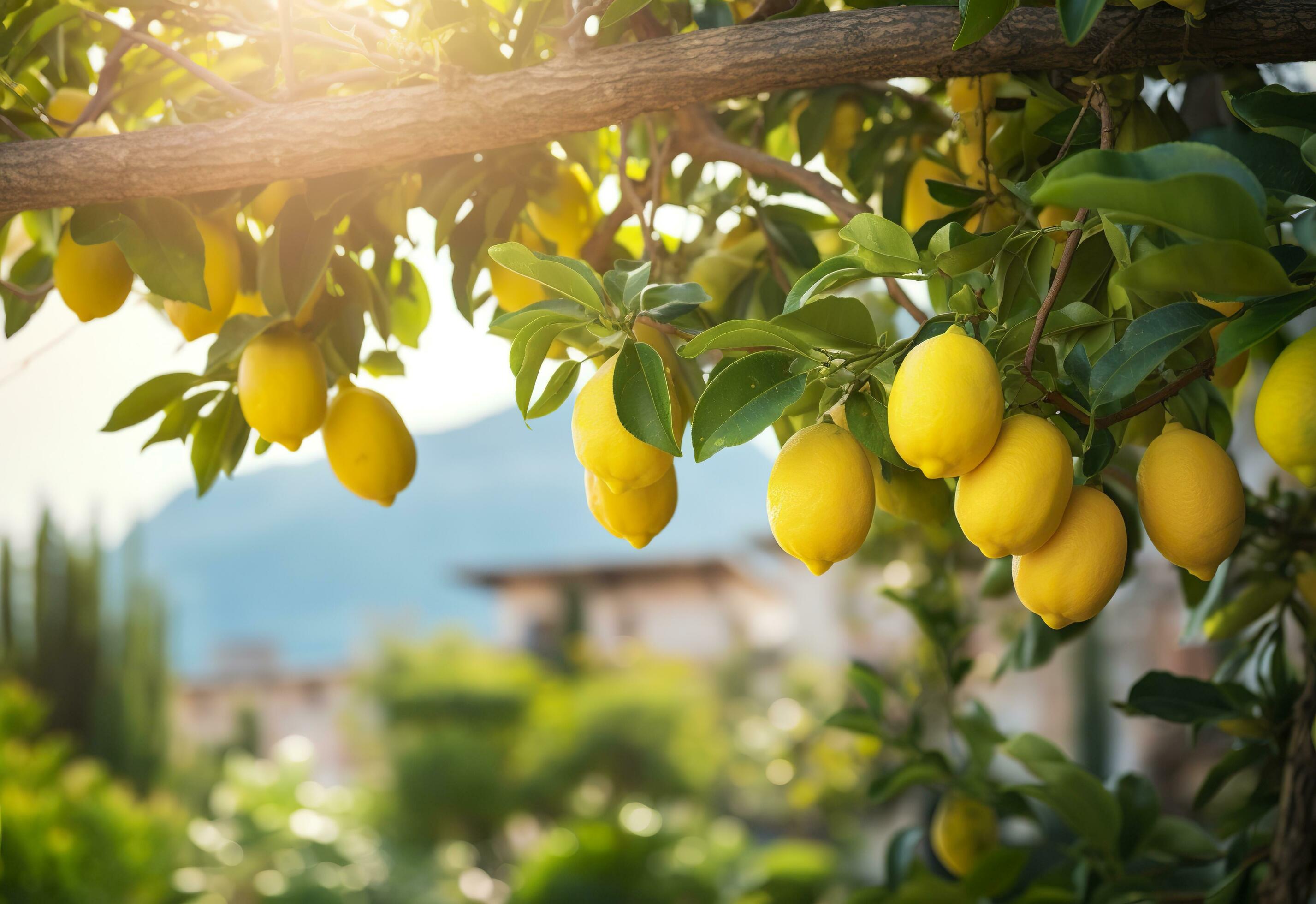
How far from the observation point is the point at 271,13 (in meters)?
0.59

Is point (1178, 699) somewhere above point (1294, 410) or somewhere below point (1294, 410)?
below

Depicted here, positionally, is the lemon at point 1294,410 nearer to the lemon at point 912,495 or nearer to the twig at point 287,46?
the lemon at point 912,495

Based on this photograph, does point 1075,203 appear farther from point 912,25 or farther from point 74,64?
point 74,64

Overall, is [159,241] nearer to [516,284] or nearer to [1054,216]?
[516,284]

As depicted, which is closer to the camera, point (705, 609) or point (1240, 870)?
point (1240, 870)

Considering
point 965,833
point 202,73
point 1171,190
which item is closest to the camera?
point 1171,190

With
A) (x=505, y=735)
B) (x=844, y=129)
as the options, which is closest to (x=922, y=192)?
(x=844, y=129)

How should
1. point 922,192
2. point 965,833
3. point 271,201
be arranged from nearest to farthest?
1. point 271,201
2. point 922,192
3. point 965,833

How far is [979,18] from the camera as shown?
34 cm

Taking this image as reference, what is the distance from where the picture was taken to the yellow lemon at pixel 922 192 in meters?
0.63

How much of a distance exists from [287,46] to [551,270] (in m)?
0.18

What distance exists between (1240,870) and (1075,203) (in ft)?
1.99

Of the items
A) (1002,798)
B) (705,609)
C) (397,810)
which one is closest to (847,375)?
(1002,798)

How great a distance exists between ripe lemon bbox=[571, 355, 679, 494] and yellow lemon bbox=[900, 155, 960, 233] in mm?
327
